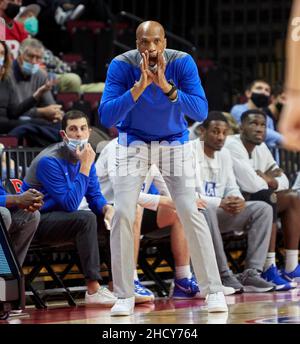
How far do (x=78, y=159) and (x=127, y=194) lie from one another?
85cm

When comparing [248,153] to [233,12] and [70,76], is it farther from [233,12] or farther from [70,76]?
[233,12]

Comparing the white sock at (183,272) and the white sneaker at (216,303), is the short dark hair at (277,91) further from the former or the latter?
the white sneaker at (216,303)

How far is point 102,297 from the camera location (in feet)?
16.6

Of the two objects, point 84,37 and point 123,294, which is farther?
point 84,37

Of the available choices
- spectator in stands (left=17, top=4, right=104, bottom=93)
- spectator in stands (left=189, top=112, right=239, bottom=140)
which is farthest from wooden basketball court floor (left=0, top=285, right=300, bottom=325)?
spectator in stands (left=17, top=4, right=104, bottom=93)

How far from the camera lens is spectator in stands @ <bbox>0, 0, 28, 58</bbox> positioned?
7557 millimetres

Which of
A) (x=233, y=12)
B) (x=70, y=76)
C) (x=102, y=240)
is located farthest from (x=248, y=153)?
(x=233, y=12)

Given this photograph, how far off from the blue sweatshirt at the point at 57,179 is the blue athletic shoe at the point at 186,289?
75cm

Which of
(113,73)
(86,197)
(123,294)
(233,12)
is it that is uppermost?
(233,12)

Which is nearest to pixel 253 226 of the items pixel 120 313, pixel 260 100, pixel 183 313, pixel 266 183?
pixel 266 183

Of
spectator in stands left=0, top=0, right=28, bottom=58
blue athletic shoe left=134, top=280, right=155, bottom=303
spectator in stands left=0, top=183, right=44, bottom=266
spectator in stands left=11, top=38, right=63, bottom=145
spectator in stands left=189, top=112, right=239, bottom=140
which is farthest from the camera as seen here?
spectator in stands left=0, top=0, right=28, bottom=58

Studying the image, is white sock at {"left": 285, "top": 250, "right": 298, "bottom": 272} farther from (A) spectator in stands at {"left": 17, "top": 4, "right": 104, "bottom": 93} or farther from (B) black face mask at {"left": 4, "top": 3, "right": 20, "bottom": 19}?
(B) black face mask at {"left": 4, "top": 3, "right": 20, "bottom": 19}

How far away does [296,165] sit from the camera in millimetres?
7238

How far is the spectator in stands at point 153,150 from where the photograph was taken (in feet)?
14.3
